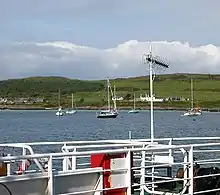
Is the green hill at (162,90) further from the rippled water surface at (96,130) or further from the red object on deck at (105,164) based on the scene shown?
the red object on deck at (105,164)

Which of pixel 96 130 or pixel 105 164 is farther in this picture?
pixel 96 130

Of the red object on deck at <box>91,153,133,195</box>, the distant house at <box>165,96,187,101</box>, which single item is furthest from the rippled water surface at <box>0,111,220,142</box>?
the distant house at <box>165,96,187,101</box>

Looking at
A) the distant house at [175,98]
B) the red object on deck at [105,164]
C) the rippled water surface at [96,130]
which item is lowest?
the rippled water surface at [96,130]

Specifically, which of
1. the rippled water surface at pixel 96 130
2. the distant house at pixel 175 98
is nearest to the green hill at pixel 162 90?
the distant house at pixel 175 98

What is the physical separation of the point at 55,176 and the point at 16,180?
22.2 inches

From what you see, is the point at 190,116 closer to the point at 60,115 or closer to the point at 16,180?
the point at 60,115

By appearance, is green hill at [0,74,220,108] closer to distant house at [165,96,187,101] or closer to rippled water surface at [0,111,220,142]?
distant house at [165,96,187,101]

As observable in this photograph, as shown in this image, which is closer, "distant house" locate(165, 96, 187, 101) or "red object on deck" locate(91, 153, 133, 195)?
"red object on deck" locate(91, 153, 133, 195)

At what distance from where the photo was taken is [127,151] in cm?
800

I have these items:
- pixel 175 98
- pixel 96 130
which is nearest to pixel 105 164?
pixel 96 130

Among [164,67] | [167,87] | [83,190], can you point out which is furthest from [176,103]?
[83,190]

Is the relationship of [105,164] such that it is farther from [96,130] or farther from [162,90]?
[162,90]

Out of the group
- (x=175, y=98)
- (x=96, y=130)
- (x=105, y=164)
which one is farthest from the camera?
(x=175, y=98)

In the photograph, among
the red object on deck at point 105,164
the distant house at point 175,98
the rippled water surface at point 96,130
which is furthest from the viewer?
the distant house at point 175,98
